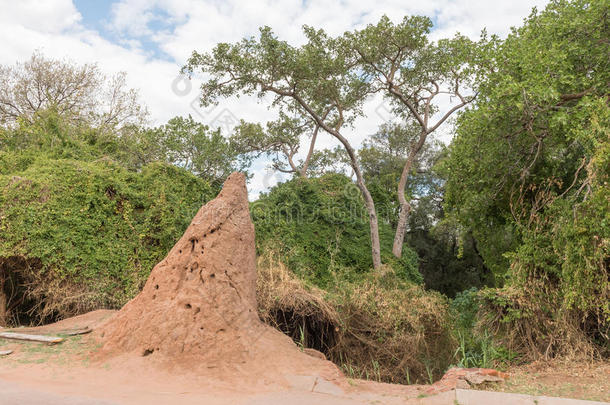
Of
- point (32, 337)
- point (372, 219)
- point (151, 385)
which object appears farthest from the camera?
point (372, 219)

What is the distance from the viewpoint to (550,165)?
9641mm

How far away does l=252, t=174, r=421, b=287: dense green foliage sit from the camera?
1418 centimetres

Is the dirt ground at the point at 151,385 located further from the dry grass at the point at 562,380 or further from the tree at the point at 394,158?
the tree at the point at 394,158

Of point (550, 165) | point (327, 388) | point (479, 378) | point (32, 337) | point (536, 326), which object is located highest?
point (550, 165)

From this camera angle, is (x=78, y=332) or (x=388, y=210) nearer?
(x=78, y=332)

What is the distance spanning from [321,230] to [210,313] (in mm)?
9242

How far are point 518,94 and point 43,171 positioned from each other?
10724mm

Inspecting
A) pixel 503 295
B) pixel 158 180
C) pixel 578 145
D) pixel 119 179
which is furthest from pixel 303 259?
pixel 578 145

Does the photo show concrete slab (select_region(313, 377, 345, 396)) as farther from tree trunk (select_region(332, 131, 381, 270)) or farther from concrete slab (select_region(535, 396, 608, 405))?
tree trunk (select_region(332, 131, 381, 270))

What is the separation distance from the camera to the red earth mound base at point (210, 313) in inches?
243

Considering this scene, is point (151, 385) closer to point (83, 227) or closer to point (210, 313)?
point (210, 313)

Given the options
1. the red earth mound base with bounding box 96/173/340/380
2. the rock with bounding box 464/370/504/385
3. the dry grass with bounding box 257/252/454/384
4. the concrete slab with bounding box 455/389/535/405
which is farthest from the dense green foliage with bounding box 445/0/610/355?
the red earth mound base with bounding box 96/173/340/380

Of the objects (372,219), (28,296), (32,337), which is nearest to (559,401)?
(32,337)

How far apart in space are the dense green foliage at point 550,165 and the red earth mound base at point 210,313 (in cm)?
396
